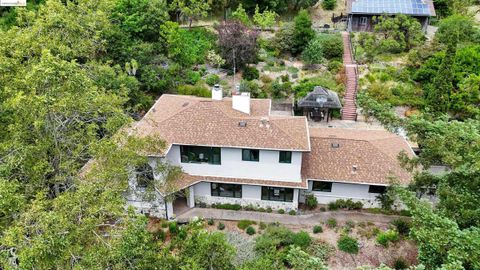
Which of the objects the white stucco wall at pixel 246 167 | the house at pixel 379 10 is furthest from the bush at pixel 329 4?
the white stucco wall at pixel 246 167

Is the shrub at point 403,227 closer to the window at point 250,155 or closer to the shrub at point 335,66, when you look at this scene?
the window at point 250,155

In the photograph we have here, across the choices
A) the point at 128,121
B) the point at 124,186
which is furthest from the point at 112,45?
the point at 124,186

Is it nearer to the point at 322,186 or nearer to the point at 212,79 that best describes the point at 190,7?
the point at 212,79

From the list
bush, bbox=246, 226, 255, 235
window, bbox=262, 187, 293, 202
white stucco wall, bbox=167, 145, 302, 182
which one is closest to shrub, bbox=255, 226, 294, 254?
bush, bbox=246, 226, 255, 235

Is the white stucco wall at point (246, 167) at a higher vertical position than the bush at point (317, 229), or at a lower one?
higher

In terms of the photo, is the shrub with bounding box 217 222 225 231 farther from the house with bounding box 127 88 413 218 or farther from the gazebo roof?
the gazebo roof

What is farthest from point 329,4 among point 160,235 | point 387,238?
point 160,235
